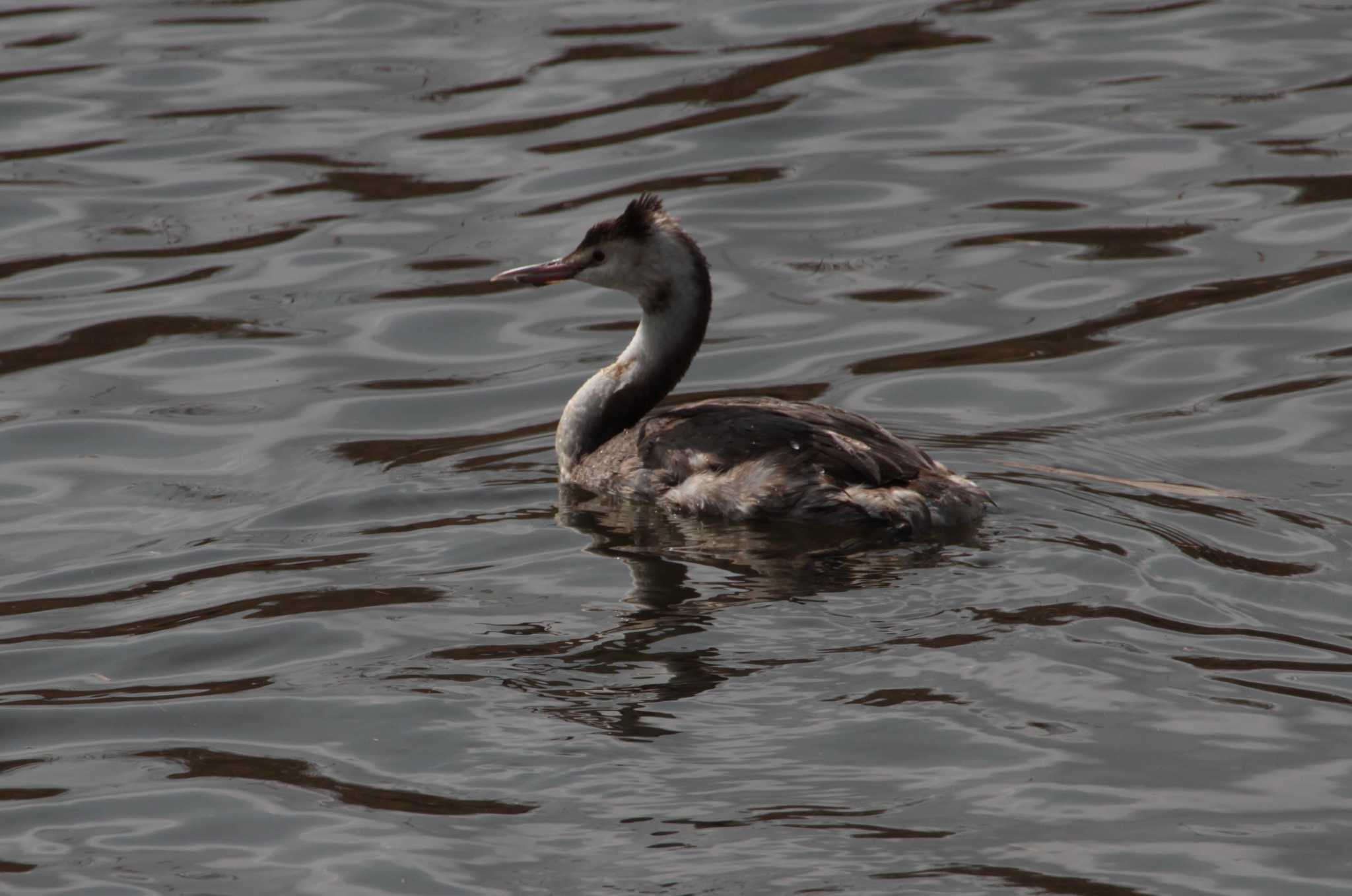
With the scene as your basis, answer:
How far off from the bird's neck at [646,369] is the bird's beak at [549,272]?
345 mm

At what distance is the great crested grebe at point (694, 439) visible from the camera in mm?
8422

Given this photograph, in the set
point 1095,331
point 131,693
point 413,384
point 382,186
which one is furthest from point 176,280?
point 131,693

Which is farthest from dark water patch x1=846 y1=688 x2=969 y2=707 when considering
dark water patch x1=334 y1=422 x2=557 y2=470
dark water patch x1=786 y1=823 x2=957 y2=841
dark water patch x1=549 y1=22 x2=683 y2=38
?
dark water patch x1=549 y1=22 x2=683 y2=38

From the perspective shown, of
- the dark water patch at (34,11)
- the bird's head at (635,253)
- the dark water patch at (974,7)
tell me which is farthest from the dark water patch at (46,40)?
the bird's head at (635,253)

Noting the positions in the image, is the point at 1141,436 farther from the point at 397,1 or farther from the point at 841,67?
the point at 397,1

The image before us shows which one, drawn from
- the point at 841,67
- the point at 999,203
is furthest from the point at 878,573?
the point at 841,67

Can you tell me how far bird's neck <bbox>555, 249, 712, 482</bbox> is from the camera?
974 cm

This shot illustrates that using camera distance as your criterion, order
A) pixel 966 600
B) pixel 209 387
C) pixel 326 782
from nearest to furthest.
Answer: pixel 326 782, pixel 966 600, pixel 209 387

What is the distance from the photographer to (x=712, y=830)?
6.02m

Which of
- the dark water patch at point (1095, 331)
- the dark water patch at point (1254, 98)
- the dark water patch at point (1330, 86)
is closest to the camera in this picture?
the dark water patch at point (1095, 331)

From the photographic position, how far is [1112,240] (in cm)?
1284

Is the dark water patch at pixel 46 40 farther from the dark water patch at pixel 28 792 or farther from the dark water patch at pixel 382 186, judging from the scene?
the dark water patch at pixel 28 792

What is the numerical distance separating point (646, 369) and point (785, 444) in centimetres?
144

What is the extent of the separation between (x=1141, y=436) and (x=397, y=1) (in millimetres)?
9538
